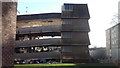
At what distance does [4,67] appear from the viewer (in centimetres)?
750

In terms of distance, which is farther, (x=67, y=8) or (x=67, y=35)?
(x=67, y=8)

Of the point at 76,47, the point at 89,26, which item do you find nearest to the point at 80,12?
the point at 89,26

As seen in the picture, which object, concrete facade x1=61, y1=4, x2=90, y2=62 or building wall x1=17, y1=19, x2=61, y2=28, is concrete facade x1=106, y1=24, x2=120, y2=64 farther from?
building wall x1=17, y1=19, x2=61, y2=28

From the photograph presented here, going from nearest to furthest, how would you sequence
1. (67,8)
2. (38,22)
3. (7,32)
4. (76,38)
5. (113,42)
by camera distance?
(7,32) < (76,38) < (67,8) < (38,22) < (113,42)

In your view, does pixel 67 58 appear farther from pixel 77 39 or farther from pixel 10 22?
pixel 10 22

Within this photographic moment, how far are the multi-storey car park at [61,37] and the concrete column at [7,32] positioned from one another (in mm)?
28690

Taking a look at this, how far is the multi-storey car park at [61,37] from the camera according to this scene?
3662 centimetres

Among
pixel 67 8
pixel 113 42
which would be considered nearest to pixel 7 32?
pixel 67 8

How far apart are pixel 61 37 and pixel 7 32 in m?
29.5

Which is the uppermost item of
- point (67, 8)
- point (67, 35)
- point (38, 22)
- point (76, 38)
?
point (67, 8)

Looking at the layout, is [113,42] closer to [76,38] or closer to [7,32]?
[76,38]

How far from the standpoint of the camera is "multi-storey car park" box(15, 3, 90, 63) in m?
36.6

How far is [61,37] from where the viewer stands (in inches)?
1452

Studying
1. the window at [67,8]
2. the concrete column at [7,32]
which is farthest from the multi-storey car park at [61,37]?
the concrete column at [7,32]
